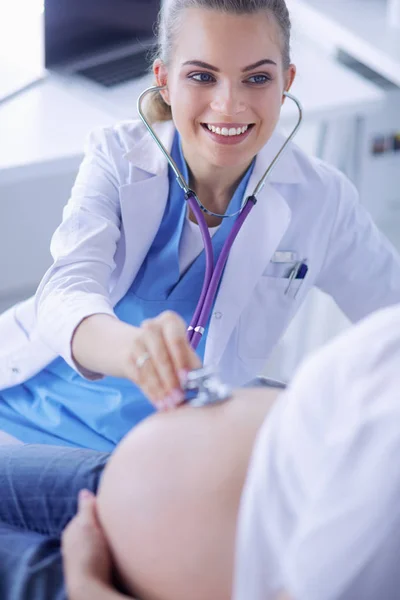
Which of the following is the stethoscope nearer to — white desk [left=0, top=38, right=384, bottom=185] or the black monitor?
white desk [left=0, top=38, right=384, bottom=185]

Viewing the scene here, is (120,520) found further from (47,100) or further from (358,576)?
(47,100)

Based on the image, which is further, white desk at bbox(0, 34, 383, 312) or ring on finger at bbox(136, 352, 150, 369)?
white desk at bbox(0, 34, 383, 312)

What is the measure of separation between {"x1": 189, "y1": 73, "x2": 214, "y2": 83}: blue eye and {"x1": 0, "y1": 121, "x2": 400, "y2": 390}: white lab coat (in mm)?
140

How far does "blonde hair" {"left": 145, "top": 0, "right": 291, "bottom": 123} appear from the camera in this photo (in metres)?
1.12

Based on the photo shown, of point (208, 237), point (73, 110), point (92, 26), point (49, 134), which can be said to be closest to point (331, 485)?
point (208, 237)

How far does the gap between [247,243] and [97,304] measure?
314 millimetres

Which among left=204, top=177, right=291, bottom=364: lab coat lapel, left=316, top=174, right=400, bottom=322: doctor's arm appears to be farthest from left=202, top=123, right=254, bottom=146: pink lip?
left=316, top=174, right=400, bottom=322: doctor's arm

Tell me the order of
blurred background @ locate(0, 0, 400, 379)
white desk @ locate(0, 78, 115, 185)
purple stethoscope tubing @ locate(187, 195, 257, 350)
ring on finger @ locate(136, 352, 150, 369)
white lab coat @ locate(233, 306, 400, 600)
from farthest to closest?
blurred background @ locate(0, 0, 400, 379) < white desk @ locate(0, 78, 115, 185) < purple stethoscope tubing @ locate(187, 195, 257, 350) < ring on finger @ locate(136, 352, 150, 369) < white lab coat @ locate(233, 306, 400, 600)

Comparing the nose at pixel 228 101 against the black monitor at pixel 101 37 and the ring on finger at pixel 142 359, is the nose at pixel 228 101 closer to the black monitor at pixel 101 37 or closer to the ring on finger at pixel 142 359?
the ring on finger at pixel 142 359

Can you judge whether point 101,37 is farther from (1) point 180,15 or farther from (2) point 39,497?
(2) point 39,497

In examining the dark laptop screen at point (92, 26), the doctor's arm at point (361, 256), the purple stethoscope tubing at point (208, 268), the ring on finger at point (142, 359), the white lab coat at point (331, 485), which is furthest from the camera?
the dark laptop screen at point (92, 26)

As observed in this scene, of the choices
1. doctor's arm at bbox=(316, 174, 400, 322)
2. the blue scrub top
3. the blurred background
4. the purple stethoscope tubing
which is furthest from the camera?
the blurred background

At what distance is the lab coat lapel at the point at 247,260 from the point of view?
4.07 ft

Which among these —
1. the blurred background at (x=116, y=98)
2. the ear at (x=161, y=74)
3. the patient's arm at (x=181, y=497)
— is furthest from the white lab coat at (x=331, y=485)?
the blurred background at (x=116, y=98)
